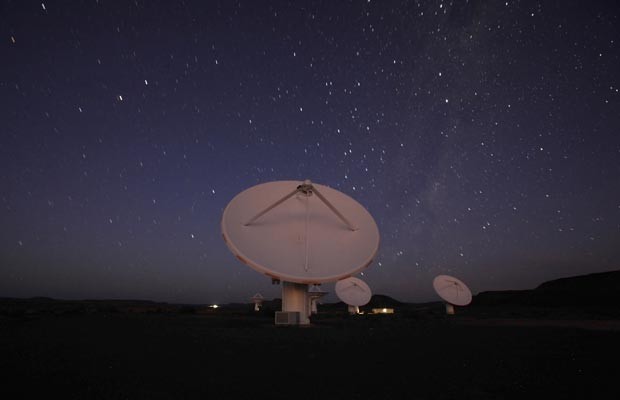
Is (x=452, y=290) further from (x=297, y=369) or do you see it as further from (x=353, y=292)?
(x=297, y=369)

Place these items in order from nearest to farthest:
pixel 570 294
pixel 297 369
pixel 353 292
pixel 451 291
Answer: pixel 297 369 → pixel 451 291 → pixel 353 292 → pixel 570 294

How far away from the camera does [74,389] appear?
511 centimetres

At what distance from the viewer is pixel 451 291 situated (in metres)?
31.2

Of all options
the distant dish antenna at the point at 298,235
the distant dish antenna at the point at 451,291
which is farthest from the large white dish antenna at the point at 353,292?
the distant dish antenna at the point at 298,235

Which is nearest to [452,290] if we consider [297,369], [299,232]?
[299,232]

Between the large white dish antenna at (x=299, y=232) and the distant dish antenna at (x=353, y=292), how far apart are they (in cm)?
1588

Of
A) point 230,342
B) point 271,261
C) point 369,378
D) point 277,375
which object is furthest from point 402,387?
point 271,261

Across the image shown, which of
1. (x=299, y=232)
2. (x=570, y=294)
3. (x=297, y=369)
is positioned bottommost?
(x=297, y=369)

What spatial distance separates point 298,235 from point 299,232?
186mm

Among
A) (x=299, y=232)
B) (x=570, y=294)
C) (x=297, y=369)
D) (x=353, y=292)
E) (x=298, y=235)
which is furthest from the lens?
(x=570, y=294)

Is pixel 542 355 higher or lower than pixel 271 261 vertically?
Answer: lower

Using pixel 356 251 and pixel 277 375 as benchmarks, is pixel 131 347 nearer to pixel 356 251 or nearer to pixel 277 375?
pixel 277 375

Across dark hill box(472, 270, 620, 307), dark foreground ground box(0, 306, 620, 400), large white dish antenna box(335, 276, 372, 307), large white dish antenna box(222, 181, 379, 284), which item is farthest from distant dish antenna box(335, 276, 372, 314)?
dark hill box(472, 270, 620, 307)

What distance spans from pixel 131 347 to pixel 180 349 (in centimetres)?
128
